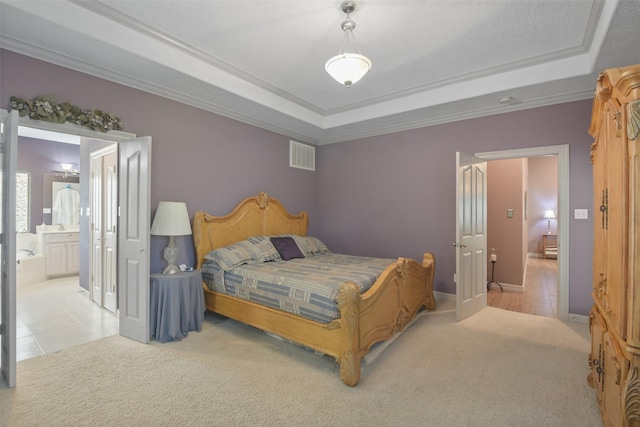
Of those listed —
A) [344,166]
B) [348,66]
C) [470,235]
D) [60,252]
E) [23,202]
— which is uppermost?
[348,66]

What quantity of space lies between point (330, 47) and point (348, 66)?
741 millimetres

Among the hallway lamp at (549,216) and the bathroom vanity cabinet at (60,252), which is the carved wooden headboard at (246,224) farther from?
the hallway lamp at (549,216)

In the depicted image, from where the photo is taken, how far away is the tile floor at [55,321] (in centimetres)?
291

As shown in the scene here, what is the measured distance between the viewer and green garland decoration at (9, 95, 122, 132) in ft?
7.98

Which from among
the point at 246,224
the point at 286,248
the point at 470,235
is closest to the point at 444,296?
the point at 470,235

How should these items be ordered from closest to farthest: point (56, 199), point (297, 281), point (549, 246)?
point (297, 281) < point (56, 199) < point (549, 246)

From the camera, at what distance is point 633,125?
1301 mm

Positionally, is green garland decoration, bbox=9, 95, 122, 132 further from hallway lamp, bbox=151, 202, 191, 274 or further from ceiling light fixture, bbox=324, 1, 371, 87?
ceiling light fixture, bbox=324, 1, 371, 87

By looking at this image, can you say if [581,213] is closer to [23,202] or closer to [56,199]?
[56,199]

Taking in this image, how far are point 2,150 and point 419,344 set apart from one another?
12.4 feet

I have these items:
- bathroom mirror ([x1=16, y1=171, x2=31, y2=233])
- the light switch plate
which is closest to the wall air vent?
the light switch plate

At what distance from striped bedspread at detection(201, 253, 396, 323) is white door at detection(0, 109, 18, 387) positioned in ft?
5.35

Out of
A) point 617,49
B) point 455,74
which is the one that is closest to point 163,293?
point 455,74

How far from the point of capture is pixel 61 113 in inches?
102
